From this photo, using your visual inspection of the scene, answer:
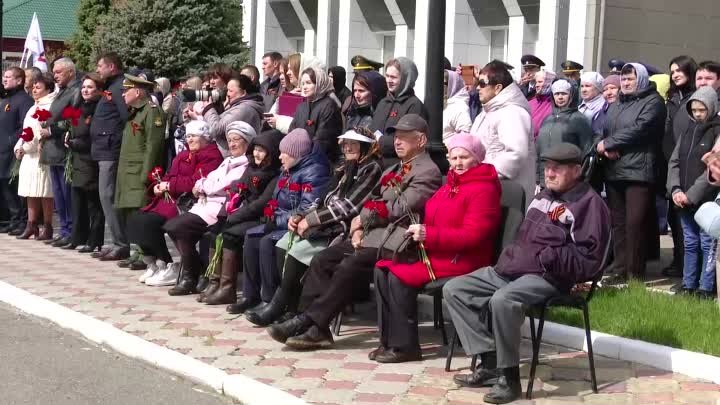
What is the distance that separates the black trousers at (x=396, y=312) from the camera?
7.55 metres

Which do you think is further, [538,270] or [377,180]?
[377,180]

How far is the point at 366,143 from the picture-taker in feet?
28.0

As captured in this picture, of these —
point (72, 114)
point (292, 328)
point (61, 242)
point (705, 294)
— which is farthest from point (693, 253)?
point (61, 242)

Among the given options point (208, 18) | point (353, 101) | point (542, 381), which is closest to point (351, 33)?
point (208, 18)

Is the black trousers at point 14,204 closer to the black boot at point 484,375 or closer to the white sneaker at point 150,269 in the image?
the white sneaker at point 150,269

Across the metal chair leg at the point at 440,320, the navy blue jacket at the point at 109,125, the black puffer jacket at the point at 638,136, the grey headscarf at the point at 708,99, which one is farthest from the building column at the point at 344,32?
the metal chair leg at the point at 440,320

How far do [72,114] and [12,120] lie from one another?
7.74 feet

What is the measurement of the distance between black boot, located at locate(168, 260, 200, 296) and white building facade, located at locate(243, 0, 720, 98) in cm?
645

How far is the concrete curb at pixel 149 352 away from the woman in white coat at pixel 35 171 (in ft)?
12.2

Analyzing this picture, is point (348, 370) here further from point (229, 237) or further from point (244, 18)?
point (244, 18)

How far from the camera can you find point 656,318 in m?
8.20

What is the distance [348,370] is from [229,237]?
2.62 m

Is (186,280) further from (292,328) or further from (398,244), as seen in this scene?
(398,244)

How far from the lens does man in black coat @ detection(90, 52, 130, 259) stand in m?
12.4
